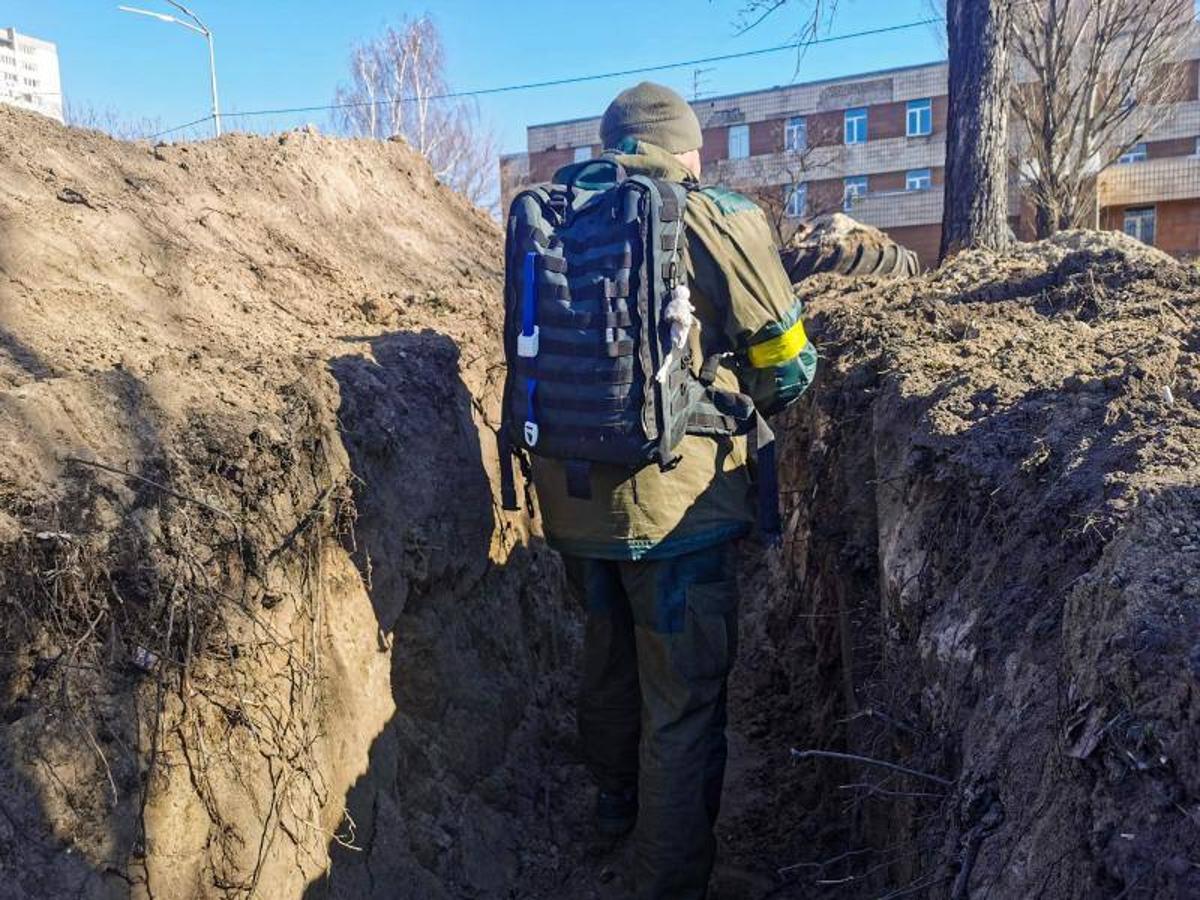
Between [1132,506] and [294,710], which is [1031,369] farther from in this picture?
[294,710]

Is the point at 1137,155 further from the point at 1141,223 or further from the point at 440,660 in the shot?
the point at 440,660

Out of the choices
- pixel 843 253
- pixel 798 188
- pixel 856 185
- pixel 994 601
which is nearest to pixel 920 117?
pixel 856 185

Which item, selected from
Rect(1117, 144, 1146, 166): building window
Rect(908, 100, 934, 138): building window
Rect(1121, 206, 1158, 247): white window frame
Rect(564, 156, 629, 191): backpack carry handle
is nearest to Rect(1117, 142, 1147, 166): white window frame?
Rect(1117, 144, 1146, 166): building window

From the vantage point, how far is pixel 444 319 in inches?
192

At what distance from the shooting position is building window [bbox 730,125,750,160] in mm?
36688

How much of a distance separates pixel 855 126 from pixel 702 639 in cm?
3546

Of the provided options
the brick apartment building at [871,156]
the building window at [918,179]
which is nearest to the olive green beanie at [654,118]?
the brick apartment building at [871,156]

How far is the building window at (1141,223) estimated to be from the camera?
1123 inches

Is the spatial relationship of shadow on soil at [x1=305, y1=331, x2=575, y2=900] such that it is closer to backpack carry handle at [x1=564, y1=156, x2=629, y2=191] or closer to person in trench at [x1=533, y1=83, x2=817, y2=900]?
person in trench at [x1=533, y1=83, x2=817, y2=900]

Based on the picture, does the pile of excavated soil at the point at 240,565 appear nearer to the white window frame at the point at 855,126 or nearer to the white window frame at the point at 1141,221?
the white window frame at the point at 1141,221

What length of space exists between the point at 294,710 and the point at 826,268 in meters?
6.88

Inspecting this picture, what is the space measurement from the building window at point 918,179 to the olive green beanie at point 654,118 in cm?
3337

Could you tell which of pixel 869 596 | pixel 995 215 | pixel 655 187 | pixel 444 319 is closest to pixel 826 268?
pixel 995 215

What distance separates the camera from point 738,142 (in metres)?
36.9
